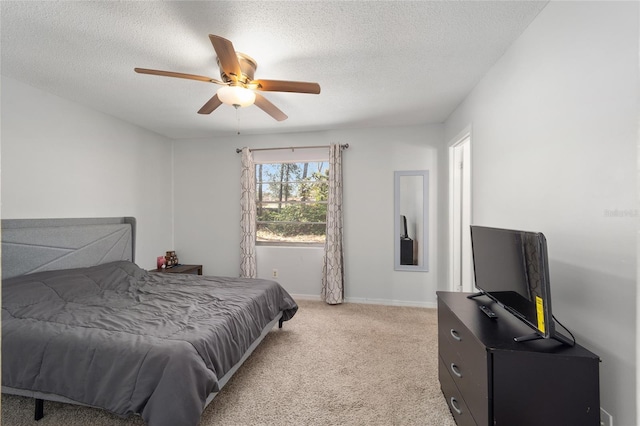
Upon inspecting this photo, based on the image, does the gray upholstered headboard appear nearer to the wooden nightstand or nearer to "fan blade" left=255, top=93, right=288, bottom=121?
the wooden nightstand

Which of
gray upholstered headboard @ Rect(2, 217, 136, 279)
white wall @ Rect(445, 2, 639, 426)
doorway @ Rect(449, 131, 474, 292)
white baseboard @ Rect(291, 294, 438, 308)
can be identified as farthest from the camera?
white baseboard @ Rect(291, 294, 438, 308)

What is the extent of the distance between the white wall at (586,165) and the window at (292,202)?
2640 mm

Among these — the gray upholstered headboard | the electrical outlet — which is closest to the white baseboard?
the gray upholstered headboard

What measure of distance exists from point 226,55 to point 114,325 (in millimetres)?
1902

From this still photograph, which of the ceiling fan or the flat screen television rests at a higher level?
the ceiling fan

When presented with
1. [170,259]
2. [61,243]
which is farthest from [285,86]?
[170,259]

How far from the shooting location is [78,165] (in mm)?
3225

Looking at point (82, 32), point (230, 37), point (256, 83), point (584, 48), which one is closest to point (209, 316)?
point (256, 83)

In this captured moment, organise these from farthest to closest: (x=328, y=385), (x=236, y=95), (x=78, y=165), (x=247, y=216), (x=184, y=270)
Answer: (x=247, y=216) < (x=184, y=270) < (x=78, y=165) < (x=328, y=385) < (x=236, y=95)

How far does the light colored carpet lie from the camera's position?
2002 millimetres

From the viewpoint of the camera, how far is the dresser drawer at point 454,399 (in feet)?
5.58

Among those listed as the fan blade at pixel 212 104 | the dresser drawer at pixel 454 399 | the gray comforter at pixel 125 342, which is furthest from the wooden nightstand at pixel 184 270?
the dresser drawer at pixel 454 399

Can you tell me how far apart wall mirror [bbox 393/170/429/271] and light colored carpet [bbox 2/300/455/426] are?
0.88 metres

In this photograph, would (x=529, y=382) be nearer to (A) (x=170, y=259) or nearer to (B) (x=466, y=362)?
(B) (x=466, y=362)
